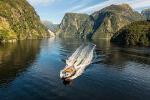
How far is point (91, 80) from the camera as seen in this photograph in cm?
9731

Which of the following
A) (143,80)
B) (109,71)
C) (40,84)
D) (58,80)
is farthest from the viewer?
(109,71)

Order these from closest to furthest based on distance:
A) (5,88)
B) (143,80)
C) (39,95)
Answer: (39,95)
(5,88)
(143,80)

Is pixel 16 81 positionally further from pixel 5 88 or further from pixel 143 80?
pixel 143 80

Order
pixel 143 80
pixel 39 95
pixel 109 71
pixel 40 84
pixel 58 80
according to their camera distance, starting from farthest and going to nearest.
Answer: pixel 109 71 < pixel 143 80 < pixel 58 80 < pixel 40 84 < pixel 39 95

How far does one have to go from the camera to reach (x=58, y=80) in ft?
308

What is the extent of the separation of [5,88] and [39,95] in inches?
532

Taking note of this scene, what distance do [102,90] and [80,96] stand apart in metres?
10.9

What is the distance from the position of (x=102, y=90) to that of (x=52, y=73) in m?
30.5

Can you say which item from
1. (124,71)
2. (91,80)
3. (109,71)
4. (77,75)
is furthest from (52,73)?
(124,71)

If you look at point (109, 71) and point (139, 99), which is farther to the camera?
point (109, 71)

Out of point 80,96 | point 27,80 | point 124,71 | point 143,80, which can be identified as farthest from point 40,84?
point 124,71

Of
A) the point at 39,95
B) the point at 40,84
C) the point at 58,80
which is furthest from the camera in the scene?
the point at 58,80

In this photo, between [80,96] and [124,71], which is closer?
[80,96]

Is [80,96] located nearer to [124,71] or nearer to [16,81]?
[16,81]
